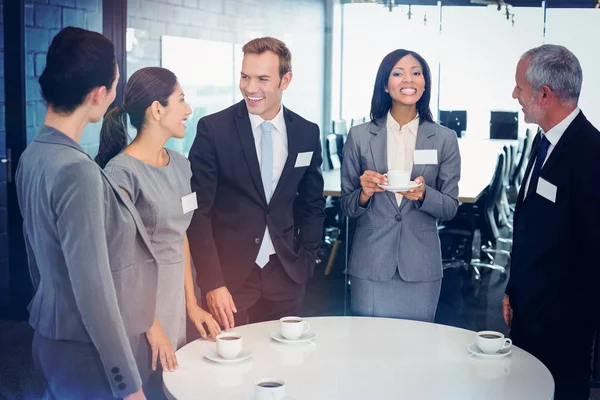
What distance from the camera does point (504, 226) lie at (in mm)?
6906

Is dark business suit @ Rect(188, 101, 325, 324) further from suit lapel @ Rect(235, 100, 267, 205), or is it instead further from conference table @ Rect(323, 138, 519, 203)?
conference table @ Rect(323, 138, 519, 203)

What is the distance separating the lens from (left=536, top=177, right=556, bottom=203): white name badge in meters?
2.50

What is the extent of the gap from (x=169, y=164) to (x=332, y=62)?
2734 mm

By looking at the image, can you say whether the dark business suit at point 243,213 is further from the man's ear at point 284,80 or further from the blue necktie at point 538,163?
the blue necktie at point 538,163

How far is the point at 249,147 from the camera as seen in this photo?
3006mm

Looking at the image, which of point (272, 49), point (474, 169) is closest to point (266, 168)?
point (272, 49)

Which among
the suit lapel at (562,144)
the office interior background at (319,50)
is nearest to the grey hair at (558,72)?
the suit lapel at (562,144)

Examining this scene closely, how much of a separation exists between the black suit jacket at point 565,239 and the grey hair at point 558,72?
3.9 inches

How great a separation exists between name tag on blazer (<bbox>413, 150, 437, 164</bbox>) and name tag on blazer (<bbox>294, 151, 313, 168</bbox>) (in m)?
0.42

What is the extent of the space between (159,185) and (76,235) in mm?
703

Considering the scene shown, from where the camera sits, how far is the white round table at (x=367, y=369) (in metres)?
2.00

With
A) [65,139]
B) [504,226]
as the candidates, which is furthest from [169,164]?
[504,226]

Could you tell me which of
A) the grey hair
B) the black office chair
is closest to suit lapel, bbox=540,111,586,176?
the grey hair

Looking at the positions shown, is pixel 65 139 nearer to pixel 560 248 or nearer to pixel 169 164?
pixel 169 164
